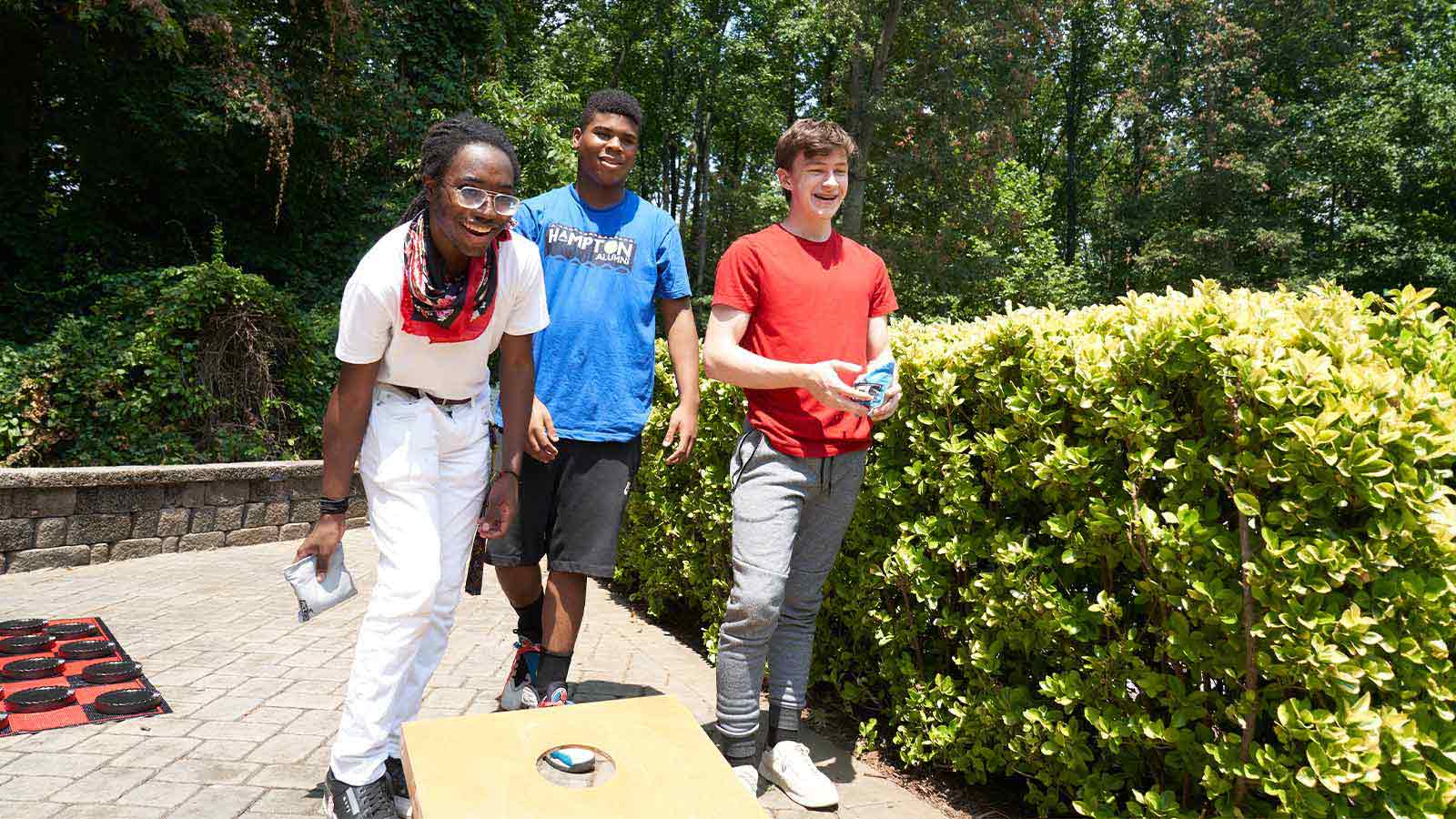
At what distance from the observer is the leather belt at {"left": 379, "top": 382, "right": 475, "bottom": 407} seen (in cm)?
271

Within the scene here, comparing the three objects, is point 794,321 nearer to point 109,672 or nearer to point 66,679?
point 109,672

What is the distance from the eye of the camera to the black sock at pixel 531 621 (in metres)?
3.72

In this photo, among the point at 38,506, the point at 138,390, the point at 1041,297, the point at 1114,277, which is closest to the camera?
the point at 38,506

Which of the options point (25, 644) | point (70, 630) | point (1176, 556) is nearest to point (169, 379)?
point (70, 630)

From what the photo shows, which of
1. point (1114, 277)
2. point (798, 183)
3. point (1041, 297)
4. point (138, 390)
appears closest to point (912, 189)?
point (1041, 297)

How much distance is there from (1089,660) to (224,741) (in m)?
3.19

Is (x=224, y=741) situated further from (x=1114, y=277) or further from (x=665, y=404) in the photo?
(x=1114, y=277)

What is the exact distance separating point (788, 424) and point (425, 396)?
1.18m

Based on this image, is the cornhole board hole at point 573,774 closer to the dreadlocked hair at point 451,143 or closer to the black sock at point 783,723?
the black sock at point 783,723

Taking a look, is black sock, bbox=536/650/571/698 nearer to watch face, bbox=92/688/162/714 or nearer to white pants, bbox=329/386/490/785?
white pants, bbox=329/386/490/785

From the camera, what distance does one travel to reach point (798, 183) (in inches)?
123

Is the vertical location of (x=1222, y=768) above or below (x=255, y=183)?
below

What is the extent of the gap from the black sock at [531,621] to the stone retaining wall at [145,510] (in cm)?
505

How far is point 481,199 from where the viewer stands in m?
2.58
